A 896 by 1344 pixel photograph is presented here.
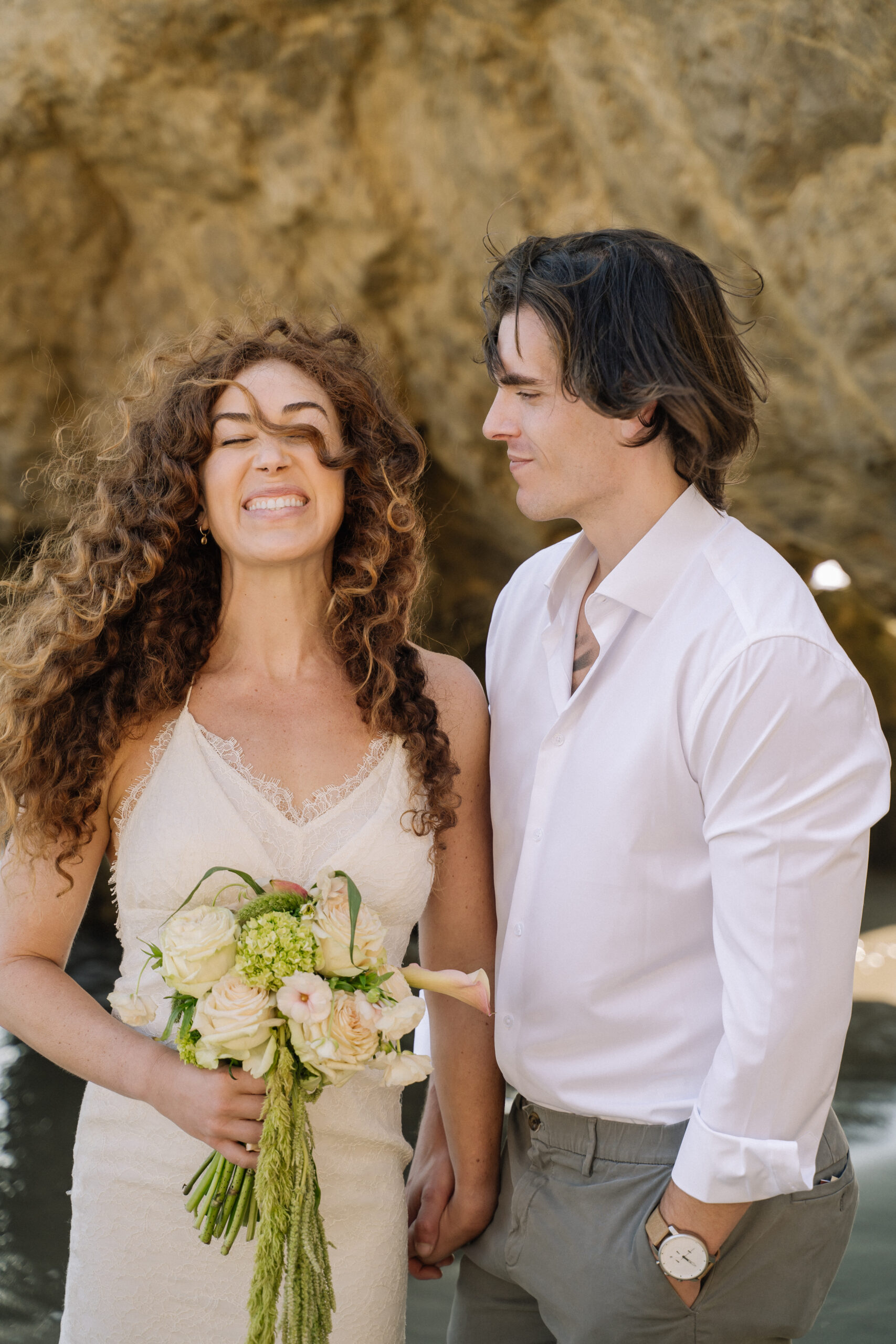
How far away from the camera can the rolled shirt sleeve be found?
5.29ft

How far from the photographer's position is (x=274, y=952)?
1496 mm

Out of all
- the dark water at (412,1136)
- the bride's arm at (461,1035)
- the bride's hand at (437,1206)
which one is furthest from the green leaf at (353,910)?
the dark water at (412,1136)

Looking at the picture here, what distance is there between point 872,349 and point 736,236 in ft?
1.99

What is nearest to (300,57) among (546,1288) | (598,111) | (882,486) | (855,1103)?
(598,111)

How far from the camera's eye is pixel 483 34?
4.22 metres

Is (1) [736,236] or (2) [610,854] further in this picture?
(1) [736,236]

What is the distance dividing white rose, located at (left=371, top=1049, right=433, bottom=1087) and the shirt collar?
773mm

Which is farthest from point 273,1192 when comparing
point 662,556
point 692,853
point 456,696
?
point 662,556

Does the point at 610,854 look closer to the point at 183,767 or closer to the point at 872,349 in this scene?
the point at 183,767

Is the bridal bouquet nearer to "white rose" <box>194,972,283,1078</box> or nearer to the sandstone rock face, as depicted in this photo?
"white rose" <box>194,972,283,1078</box>

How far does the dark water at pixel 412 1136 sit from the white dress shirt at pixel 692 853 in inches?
77.4

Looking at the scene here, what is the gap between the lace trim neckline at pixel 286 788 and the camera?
1.89 meters

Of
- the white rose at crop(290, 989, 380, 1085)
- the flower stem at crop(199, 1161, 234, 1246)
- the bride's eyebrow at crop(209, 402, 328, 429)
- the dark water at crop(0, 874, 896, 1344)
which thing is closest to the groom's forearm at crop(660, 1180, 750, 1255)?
the white rose at crop(290, 989, 380, 1085)

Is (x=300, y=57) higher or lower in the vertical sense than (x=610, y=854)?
higher
